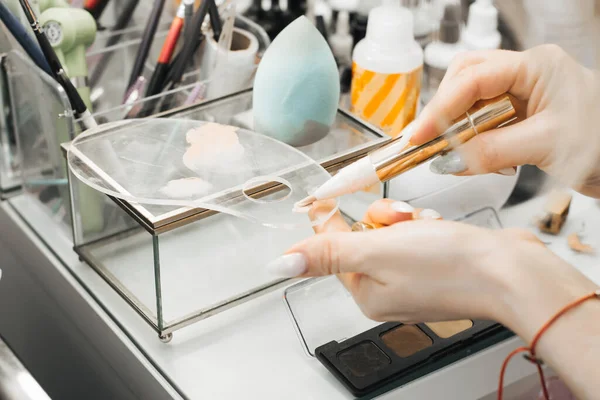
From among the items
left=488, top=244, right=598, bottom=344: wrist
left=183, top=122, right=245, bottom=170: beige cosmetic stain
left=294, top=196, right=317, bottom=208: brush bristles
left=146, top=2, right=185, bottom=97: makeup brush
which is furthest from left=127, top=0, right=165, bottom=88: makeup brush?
left=488, top=244, right=598, bottom=344: wrist

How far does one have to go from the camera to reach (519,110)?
1.79ft

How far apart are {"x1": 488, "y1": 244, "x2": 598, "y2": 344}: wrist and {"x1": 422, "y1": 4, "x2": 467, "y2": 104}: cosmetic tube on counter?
39 cm

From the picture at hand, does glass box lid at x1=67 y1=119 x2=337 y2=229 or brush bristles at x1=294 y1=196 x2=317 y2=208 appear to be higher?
glass box lid at x1=67 y1=119 x2=337 y2=229

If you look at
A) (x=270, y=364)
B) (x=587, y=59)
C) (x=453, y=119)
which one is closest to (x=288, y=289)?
(x=270, y=364)

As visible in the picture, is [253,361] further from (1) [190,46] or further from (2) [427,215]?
(1) [190,46]

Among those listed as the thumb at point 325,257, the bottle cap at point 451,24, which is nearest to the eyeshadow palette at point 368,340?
the thumb at point 325,257

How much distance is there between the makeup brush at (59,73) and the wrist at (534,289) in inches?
14.4

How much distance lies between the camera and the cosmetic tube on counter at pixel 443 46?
0.78 m

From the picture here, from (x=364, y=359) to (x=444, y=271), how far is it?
13cm

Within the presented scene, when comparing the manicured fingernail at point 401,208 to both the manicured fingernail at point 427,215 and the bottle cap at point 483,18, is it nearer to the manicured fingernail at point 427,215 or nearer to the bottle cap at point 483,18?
the manicured fingernail at point 427,215

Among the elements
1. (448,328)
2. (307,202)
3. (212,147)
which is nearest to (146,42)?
(212,147)

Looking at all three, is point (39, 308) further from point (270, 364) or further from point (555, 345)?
point (555, 345)

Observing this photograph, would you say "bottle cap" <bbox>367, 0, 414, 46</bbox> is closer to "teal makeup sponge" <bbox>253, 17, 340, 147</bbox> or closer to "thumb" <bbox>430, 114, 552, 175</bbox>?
"teal makeup sponge" <bbox>253, 17, 340, 147</bbox>

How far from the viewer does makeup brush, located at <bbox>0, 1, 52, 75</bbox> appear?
61cm
